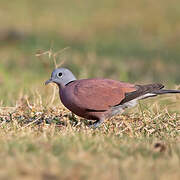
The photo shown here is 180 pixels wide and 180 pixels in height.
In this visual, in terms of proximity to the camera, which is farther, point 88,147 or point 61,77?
point 61,77

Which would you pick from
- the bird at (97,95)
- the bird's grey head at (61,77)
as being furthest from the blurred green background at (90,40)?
the bird at (97,95)

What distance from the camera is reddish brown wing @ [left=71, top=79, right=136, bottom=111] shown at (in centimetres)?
486

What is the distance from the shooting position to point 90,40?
13.7 m

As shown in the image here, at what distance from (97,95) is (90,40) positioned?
29.2 feet

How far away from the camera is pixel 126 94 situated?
5.00 meters

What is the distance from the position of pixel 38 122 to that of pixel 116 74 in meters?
4.60

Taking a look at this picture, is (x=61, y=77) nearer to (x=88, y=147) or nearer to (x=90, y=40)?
(x=88, y=147)

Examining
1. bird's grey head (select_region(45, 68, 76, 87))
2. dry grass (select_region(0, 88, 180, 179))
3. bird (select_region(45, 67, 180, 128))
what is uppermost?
bird's grey head (select_region(45, 68, 76, 87))

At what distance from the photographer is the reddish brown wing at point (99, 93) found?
4.86 meters

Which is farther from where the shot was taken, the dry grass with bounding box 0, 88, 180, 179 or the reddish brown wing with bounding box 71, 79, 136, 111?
the reddish brown wing with bounding box 71, 79, 136, 111

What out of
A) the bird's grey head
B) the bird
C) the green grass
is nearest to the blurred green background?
the green grass

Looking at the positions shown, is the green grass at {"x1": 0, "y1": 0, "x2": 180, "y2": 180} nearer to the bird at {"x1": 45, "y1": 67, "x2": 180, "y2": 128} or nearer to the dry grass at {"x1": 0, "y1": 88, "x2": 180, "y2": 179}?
the dry grass at {"x1": 0, "y1": 88, "x2": 180, "y2": 179}

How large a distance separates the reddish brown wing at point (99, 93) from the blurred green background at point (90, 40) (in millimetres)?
2009

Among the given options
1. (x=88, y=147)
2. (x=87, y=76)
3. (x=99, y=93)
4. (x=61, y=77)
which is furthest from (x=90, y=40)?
(x=88, y=147)
